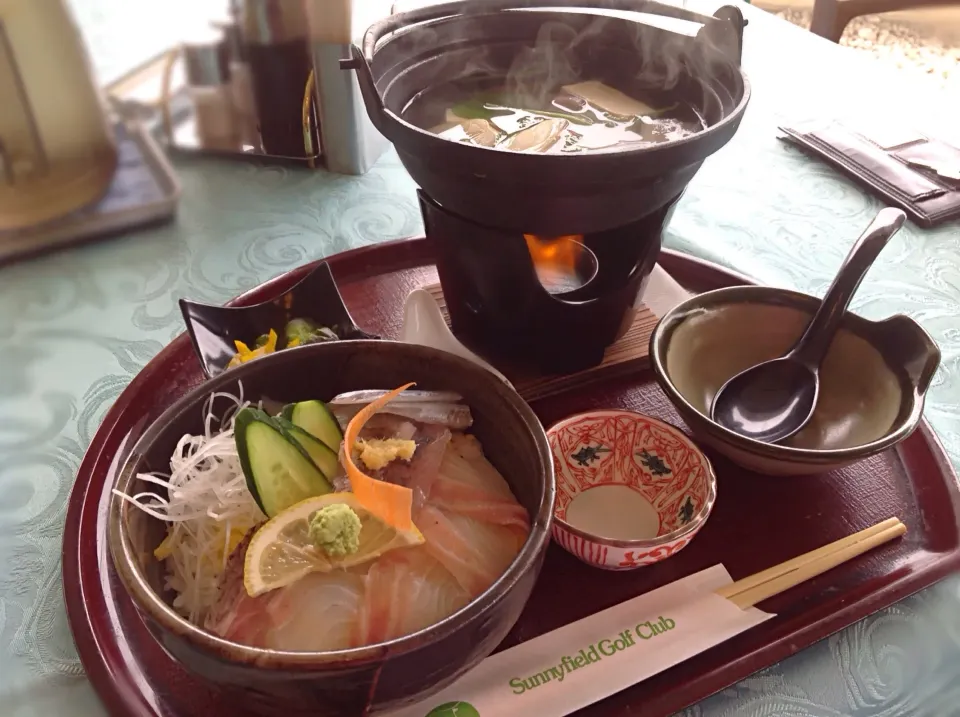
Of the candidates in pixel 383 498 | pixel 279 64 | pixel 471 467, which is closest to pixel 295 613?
pixel 383 498

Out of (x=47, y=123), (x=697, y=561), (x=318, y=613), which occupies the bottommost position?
(x=697, y=561)

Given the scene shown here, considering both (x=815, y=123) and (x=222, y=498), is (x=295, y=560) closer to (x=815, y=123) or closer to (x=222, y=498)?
(x=222, y=498)

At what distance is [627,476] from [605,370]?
0.20 m

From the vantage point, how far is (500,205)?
863 mm

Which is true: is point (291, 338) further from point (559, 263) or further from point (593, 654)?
point (593, 654)

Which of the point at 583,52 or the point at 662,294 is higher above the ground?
the point at 583,52

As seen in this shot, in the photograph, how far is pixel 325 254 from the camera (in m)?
1.43

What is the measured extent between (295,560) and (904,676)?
639mm

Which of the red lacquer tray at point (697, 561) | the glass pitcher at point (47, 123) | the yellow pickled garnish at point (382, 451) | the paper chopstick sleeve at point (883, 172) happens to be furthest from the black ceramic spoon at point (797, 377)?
the glass pitcher at point (47, 123)

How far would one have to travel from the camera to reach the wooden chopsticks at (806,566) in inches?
31.0

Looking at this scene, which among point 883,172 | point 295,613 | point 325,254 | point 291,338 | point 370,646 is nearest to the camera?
point 370,646

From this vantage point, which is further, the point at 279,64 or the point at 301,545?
the point at 279,64

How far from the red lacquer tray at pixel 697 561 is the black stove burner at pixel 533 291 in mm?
83

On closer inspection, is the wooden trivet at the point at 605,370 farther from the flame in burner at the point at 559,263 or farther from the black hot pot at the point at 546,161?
the flame in burner at the point at 559,263
